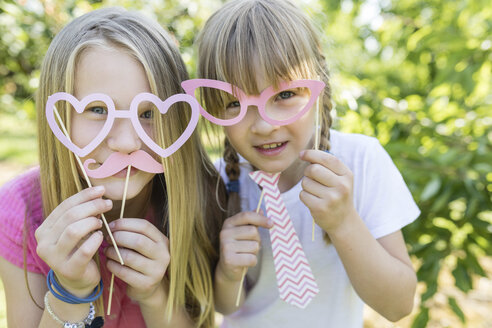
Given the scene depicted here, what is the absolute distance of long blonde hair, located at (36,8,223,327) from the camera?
4.16 ft

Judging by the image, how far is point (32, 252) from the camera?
1.36m

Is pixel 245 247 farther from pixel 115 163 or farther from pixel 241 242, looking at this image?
pixel 115 163

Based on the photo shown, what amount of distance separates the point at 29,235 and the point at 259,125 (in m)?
0.78

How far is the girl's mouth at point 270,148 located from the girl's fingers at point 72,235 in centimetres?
53

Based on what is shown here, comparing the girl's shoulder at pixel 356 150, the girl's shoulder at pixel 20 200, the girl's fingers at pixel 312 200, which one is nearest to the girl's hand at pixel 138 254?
the girl's shoulder at pixel 20 200

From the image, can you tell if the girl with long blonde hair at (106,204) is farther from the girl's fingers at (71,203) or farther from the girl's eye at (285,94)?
the girl's eye at (285,94)

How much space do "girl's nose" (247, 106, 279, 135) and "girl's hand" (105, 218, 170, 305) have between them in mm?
419

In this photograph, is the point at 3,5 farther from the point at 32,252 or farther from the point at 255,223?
the point at 255,223

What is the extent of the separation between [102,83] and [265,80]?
17.8 inches

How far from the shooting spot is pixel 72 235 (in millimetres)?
1113

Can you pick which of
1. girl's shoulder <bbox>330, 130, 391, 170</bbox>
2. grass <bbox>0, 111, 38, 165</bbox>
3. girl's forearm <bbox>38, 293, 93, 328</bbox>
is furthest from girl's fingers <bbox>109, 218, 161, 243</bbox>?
grass <bbox>0, 111, 38, 165</bbox>

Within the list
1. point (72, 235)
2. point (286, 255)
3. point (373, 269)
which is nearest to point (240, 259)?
point (286, 255)

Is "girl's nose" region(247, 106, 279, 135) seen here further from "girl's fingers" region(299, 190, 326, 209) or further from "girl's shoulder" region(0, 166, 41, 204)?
"girl's shoulder" region(0, 166, 41, 204)

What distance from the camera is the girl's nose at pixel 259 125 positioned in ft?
4.25
